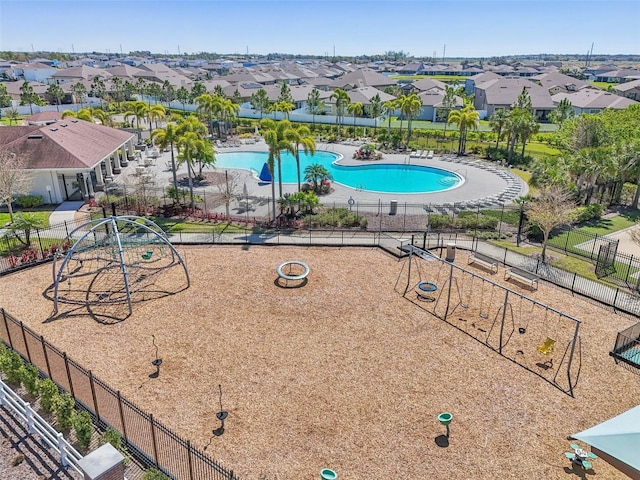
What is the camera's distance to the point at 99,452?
1117 centimetres

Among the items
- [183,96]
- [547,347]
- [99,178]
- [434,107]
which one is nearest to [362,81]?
[434,107]

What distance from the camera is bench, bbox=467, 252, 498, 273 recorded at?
26281 mm

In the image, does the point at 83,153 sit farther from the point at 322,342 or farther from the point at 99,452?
the point at 99,452

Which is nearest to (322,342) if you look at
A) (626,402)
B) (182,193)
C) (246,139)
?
(626,402)

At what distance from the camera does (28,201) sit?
37625 mm

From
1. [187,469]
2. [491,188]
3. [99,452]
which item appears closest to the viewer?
[99,452]

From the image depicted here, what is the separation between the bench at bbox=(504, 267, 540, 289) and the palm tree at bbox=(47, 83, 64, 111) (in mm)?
93192

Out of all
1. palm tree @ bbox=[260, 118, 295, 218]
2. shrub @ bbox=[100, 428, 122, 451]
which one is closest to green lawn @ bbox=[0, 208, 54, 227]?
palm tree @ bbox=[260, 118, 295, 218]

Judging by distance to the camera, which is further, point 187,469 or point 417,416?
point 417,416

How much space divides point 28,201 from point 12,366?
2666cm

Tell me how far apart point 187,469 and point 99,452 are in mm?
2472

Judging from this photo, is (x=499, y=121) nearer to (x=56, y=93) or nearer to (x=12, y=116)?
(x=12, y=116)

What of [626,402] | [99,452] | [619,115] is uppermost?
[619,115]

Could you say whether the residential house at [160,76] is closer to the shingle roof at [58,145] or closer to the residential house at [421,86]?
the residential house at [421,86]
